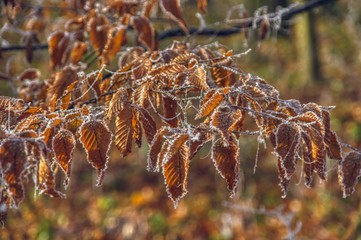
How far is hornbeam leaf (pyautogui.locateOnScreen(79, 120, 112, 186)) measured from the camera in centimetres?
149

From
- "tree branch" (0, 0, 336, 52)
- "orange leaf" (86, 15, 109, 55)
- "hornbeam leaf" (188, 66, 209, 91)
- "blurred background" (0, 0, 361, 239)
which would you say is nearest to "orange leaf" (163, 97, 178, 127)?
"hornbeam leaf" (188, 66, 209, 91)

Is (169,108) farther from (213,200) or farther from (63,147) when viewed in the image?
(213,200)

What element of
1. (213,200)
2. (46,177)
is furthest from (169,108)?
(213,200)

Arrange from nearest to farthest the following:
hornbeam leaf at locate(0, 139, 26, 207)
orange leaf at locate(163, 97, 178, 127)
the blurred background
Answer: hornbeam leaf at locate(0, 139, 26, 207) < orange leaf at locate(163, 97, 178, 127) < the blurred background

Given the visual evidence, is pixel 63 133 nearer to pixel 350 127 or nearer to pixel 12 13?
pixel 12 13

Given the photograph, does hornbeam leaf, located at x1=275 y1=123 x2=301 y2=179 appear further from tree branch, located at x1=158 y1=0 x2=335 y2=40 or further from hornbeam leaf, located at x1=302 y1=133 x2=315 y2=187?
tree branch, located at x1=158 y1=0 x2=335 y2=40

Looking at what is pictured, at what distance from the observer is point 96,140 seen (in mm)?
1498

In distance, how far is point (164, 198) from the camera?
298 inches

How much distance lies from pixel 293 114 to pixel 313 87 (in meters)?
9.67

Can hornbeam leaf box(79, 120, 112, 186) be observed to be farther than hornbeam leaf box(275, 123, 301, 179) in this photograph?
Yes

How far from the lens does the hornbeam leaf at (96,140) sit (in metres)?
1.49

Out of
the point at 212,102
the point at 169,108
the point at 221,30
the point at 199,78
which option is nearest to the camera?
the point at 212,102

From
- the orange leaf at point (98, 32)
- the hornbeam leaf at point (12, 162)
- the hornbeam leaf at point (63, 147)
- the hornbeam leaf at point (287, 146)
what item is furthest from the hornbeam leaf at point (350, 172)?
the orange leaf at point (98, 32)

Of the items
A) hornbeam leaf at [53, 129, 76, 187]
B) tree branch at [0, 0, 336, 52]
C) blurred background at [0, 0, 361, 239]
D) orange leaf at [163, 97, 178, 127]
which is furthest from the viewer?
blurred background at [0, 0, 361, 239]
